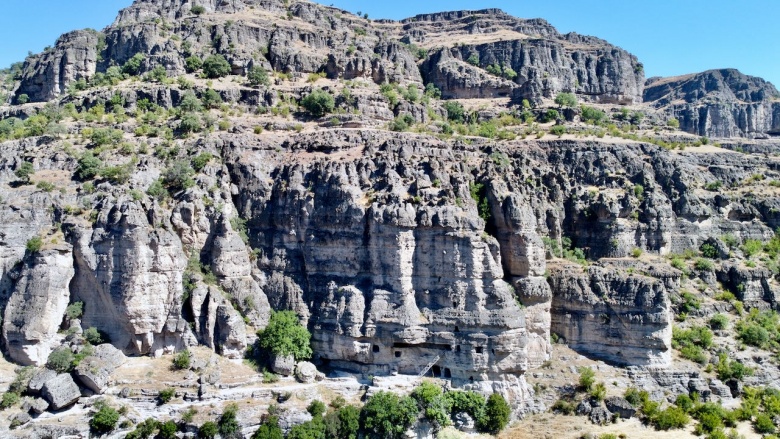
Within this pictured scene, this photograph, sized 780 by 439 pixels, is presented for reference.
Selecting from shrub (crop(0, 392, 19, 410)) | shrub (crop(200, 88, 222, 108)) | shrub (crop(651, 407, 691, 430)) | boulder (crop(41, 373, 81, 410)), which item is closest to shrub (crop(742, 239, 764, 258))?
shrub (crop(651, 407, 691, 430))

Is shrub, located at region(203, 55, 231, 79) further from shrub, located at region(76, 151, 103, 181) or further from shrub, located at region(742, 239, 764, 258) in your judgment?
shrub, located at region(742, 239, 764, 258)

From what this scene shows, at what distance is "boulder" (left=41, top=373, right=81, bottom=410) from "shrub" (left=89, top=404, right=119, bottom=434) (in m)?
2.03

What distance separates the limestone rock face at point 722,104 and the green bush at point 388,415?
224ft

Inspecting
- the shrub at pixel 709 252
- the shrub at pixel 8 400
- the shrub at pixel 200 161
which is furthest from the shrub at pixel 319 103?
the shrub at pixel 709 252

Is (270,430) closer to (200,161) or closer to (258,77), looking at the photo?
(200,161)

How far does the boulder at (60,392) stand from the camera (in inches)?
1246

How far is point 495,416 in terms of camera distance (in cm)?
3431

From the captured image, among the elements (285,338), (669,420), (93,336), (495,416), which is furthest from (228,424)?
(669,420)

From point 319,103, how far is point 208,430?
2961cm

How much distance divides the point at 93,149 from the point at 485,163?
30.6 meters

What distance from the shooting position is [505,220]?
39688 millimetres

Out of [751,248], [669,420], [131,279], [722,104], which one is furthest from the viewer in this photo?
[722,104]

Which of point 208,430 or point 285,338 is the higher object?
point 285,338

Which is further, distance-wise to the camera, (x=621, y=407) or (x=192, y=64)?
(x=192, y=64)
